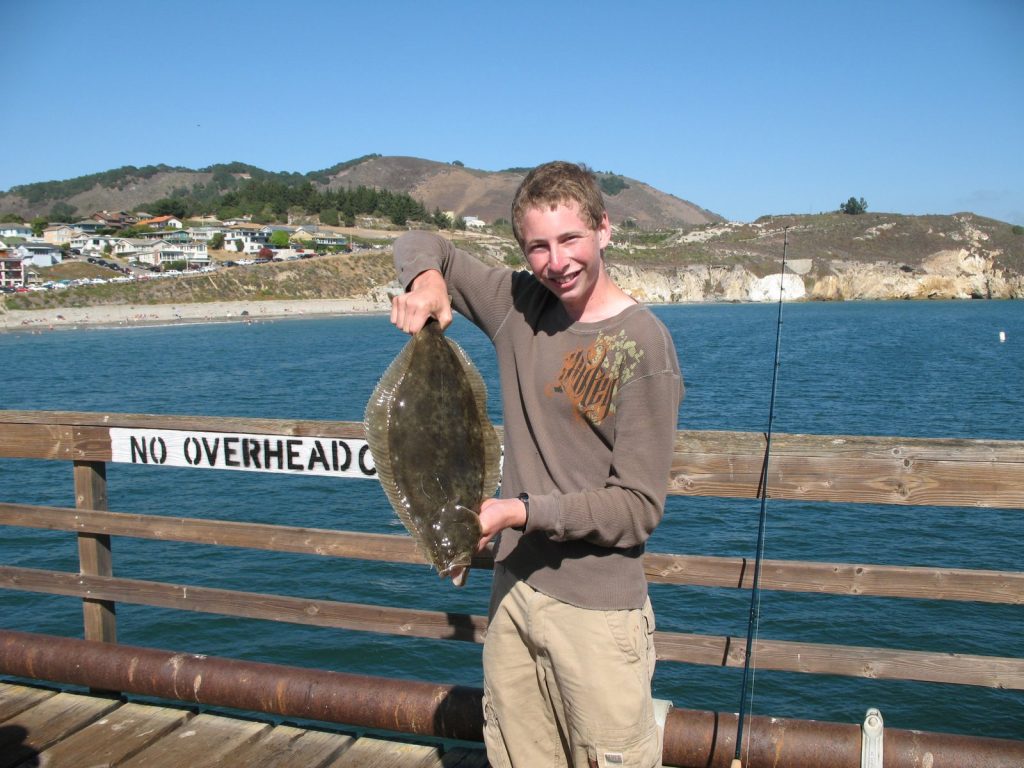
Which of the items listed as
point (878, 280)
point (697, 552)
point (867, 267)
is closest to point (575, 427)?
point (697, 552)

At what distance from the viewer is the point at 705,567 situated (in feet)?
13.5

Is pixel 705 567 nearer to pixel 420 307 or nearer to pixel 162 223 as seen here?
pixel 420 307

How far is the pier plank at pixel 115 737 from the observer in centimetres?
398

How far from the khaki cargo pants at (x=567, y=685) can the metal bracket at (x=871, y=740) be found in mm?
1047

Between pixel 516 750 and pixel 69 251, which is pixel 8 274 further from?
pixel 516 750

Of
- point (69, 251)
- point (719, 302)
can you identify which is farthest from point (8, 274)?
point (719, 302)

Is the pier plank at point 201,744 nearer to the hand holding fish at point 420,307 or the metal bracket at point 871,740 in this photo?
the hand holding fish at point 420,307

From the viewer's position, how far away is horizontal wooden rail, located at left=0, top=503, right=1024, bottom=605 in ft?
12.6

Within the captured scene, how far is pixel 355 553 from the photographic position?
4.46m

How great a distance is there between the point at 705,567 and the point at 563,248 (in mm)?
2215

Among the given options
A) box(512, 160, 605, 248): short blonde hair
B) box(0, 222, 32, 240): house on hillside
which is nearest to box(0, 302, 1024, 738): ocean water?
box(512, 160, 605, 248): short blonde hair

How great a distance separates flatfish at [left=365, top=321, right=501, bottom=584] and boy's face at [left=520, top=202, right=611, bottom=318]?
0.39m

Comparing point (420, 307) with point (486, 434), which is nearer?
point (420, 307)

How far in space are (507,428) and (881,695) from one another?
387 inches
